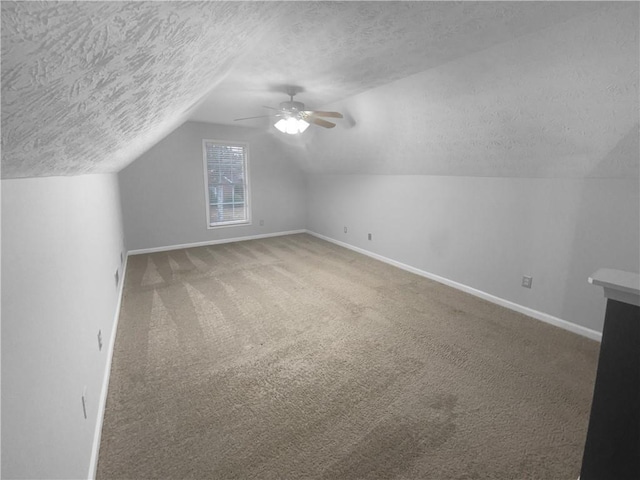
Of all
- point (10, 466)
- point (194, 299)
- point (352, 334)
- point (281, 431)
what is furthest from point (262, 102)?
point (10, 466)

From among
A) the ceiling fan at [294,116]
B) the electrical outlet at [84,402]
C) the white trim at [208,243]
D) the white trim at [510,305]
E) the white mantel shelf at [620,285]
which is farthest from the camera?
the white trim at [208,243]

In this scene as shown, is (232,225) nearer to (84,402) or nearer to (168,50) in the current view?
(84,402)

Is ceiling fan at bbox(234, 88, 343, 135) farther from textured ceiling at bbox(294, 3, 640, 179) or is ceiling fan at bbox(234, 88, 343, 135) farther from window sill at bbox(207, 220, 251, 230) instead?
window sill at bbox(207, 220, 251, 230)

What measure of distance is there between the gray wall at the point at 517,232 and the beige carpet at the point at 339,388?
33 centimetres

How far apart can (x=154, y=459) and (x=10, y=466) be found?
38.9 inches

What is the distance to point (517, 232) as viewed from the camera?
3129 millimetres

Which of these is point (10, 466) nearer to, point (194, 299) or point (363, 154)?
point (194, 299)

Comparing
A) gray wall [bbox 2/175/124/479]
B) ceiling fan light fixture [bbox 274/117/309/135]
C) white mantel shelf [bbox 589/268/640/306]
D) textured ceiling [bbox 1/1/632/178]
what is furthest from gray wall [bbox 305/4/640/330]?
gray wall [bbox 2/175/124/479]

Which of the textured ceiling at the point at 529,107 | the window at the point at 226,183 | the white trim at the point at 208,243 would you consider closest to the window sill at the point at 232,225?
the window at the point at 226,183

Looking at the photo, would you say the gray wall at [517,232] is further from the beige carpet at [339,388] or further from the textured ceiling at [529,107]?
the beige carpet at [339,388]

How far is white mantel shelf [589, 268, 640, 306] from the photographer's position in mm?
1022

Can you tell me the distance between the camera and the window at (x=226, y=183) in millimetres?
5582

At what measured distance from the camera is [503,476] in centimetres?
147

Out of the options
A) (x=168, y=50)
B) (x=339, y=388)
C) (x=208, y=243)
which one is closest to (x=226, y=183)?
(x=208, y=243)
